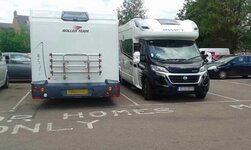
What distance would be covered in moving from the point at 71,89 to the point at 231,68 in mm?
14319

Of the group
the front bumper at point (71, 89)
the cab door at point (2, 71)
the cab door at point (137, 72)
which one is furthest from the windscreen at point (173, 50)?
the cab door at point (2, 71)

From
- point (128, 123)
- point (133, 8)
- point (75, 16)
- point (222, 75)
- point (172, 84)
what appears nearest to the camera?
point (128, 123)

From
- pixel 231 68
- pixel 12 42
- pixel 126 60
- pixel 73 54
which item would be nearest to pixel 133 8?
pixel 12 42

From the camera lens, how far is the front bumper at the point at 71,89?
11098mm

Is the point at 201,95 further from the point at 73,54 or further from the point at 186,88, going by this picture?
the point at 73,54

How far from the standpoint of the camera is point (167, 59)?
1305 centimetres

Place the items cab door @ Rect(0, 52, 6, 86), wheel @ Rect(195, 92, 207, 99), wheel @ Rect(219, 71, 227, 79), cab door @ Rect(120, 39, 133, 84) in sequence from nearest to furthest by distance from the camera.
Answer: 1. wheel @ Rect(195, 92, 207, 99)
2. cab door @ Rect(120, 39, 133, 84)
3. cab door @ Rect(0, 52, 6, 86)
4. wheel @ Rect(219, 71, 227, 79)

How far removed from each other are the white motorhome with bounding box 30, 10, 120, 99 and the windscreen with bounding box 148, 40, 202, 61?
2.14m

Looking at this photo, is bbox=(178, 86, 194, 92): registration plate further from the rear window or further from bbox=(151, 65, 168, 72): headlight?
the rear window

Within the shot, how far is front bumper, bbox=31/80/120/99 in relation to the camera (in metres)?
11.1

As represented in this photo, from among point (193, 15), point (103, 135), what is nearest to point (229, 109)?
point (103, 135)

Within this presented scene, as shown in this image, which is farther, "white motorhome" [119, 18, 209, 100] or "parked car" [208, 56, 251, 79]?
"parked car" [208, 56, 251, 79]

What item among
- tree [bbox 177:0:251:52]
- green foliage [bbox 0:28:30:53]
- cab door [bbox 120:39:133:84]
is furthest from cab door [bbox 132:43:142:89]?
green foliage [bbox 0:28:30:53]

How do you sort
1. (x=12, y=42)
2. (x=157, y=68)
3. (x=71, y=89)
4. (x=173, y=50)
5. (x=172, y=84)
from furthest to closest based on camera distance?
(x=12, y=42), (x=173, y=50), (x=157, y=68), (x=172, y=84), (x=71, y=89)
